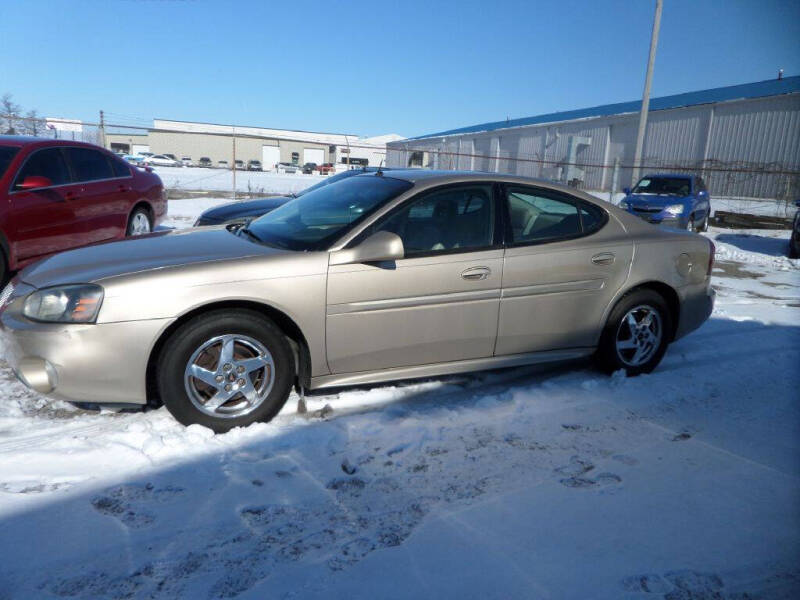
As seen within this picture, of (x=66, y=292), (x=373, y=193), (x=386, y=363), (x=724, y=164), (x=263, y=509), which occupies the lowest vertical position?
(x=263, y=509)

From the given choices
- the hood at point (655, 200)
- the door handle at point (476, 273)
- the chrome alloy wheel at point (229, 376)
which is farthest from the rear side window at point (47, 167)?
the hood at point (655, 200)

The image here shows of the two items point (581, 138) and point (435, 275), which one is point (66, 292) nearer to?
point (435, 275)

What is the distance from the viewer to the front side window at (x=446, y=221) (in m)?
3.67

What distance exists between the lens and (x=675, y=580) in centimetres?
225

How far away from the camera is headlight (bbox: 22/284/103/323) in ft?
10.1

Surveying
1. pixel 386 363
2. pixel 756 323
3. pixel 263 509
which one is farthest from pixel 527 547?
pixel 756 323

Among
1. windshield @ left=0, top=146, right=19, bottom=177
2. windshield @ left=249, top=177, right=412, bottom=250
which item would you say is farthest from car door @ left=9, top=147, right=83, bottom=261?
windshield @ left=249, top=177, right=412, bottom=250

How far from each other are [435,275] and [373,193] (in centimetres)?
76

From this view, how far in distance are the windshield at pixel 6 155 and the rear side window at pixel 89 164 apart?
0.68 m

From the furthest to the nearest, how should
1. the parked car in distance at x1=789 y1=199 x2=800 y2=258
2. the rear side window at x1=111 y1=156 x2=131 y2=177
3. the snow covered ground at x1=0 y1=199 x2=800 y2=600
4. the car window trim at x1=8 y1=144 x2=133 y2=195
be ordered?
the parked car in distance at x1=789 y1=199 x2=800 y2=258 → the rear side window at x1=111 y1=156 x2=131 y2=177 → the car window trim at x1=8 y1=144 x2=133 y2=195 → the snow covered ground at x1=0 y1=199 x2=800 y2=600

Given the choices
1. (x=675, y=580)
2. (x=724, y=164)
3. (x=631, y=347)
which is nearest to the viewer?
(x=675, y=580)

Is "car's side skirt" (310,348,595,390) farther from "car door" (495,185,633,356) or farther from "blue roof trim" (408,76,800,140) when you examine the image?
"blue roof trim" (408,76,800,140)

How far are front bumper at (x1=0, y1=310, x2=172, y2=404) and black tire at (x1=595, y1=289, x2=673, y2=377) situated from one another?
2.96 m

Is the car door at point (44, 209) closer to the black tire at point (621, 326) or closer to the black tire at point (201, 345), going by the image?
the black tire at point (201, 345)
